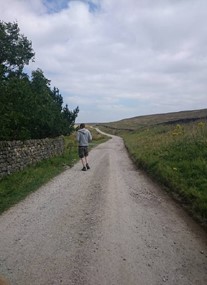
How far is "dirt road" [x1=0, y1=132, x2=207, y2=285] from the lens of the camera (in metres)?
4.58

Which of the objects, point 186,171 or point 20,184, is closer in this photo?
point 20,184

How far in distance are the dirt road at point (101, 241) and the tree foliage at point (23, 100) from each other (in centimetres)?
657

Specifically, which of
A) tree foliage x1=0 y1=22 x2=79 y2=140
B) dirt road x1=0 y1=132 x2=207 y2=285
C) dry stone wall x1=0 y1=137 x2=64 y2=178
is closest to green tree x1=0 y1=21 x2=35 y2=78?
tree foliage x1=0 y1=22 x2=79 y2=140

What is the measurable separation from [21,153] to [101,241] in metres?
10.5

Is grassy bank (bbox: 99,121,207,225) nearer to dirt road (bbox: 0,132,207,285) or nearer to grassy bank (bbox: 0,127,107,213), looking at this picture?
dirt road (bbox: 0,132,207,285)

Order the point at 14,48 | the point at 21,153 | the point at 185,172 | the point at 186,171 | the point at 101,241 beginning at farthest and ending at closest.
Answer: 1. the point at 14,48
2. the point at 21,153
3. the point at 186,171
4. the point at 185,172
5. the point at 101,241

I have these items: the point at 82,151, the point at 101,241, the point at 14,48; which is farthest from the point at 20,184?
the point at 14,48

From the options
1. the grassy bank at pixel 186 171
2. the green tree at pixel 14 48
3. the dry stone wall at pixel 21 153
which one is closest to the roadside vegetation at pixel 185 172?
the grassy bank at pixel 186 171

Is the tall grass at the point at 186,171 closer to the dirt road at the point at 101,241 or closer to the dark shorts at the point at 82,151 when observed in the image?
the dirt road at the point at 101,241

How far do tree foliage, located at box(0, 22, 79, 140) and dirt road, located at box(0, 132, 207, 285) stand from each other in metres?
6.57

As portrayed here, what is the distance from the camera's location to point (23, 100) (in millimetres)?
16875

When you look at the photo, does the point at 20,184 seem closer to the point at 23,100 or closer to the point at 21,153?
the point at 21,153

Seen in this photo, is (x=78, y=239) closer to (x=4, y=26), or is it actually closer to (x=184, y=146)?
(x=184, y=146)

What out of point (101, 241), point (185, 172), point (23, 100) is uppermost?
point (23, 100)
